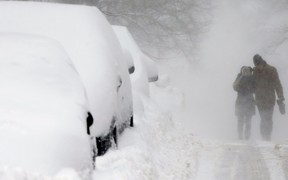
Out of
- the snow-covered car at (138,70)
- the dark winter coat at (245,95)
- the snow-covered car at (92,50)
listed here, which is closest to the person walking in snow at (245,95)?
the dark winter coat at (245,95)

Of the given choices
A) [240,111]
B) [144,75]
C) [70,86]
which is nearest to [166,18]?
[240,111]

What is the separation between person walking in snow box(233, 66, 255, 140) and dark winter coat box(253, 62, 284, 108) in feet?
0.80

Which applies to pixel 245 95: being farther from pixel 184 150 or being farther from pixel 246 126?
pixel 184 150

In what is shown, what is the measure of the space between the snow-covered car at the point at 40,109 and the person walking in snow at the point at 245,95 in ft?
27.3

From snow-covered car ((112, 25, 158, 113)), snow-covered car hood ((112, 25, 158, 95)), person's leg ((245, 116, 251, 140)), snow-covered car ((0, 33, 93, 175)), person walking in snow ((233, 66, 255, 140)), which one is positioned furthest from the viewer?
person's leg ((245, 116, 251, 140))

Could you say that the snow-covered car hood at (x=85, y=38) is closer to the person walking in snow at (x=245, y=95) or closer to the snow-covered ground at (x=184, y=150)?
the snow-covered ground at (x=184, y=150)

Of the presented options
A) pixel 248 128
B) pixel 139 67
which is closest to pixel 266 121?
pixel 248 128

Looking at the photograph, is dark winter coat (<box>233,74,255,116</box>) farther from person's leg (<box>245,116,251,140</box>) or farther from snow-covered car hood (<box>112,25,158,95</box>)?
snow-covered car hood (<box>112,25,158,95</box>)

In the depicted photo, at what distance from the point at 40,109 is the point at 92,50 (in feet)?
8.10

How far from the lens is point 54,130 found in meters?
3.99

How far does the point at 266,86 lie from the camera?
13031mm

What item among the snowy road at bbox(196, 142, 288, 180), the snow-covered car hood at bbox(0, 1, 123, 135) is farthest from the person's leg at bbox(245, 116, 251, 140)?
the snow-covered car hood at bbox(0, 1, 123, 135)

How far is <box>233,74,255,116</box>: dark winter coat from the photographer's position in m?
13.4

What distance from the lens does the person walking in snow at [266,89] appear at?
42.4 feet
